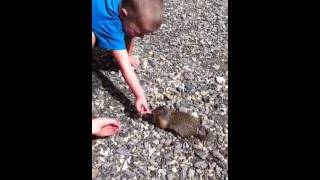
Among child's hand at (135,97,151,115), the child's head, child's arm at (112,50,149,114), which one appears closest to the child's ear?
the child's head

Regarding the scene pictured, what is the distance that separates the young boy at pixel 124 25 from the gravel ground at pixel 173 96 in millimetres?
137

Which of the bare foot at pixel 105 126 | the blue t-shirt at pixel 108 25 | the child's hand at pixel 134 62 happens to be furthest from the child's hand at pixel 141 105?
the child's hand at pixel 134 62

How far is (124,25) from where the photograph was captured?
187 cm

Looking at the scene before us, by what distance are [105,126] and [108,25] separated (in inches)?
17.6

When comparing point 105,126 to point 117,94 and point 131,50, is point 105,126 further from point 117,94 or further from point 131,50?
point 131,50

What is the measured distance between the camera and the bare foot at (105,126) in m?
1.75

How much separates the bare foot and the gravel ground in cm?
3

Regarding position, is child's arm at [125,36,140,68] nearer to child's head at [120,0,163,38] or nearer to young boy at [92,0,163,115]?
young boy at [92,0,163,115]

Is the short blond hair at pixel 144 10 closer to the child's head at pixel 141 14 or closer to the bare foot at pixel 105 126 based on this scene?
the child's head at pixel 141 14
